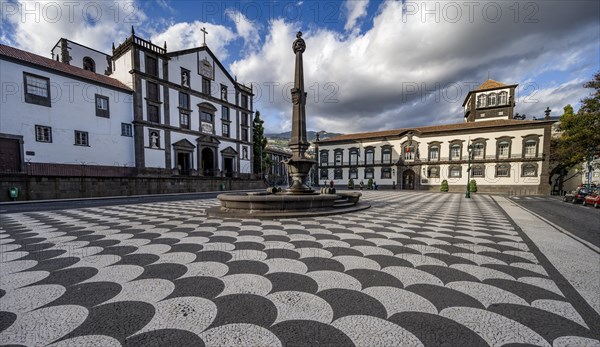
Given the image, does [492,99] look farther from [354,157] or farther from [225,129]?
[225,129]

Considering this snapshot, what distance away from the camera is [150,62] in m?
23.3

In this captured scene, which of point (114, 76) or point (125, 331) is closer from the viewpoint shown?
point (125, 331)

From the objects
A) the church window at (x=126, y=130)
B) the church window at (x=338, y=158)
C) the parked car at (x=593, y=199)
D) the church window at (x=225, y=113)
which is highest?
the church window at (x=225, y=113)

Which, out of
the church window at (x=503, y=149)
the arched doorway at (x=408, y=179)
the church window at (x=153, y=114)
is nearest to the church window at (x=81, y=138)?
the church window at (x=153, y=114)

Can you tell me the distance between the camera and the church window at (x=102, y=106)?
19719mm

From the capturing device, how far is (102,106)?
19984mm

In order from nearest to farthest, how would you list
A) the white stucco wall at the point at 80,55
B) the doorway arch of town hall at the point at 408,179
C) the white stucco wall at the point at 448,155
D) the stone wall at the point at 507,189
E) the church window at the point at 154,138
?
the church window at the point at 154,138 → the white stucco wall at the point at 80,55 → the stone wall at the point at 507,189 → the white stucco wall at the point at 448,155 → the doorway arch of town hall at the point at 408,179

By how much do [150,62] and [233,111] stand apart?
10660 millimetres

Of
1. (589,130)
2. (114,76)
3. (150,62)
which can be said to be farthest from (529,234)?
(114,76)

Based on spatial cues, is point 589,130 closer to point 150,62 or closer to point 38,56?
point 150,62

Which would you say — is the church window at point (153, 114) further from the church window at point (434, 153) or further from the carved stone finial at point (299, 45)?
the church window at point (434, 153)

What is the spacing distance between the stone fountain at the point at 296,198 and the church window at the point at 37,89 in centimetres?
1894

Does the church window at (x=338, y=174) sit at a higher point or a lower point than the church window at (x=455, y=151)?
lower

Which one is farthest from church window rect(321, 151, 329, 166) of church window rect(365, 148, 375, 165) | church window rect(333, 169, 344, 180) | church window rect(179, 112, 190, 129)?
church window rect(179, 112, 190, 129)
